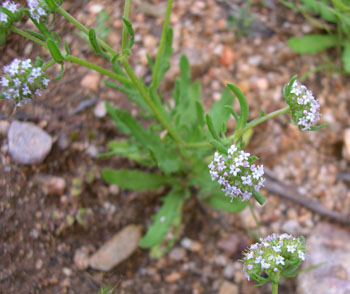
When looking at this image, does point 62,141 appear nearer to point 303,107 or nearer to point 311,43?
point 303,107

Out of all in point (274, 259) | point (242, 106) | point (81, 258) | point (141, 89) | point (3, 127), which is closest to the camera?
point (274, 259)

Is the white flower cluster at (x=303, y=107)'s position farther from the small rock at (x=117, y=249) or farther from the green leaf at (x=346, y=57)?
the green leaf at (x=346, y=57)

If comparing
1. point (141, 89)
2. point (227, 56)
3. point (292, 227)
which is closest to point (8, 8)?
point (141, 89)

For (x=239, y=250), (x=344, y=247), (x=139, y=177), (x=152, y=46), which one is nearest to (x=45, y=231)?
(x=139, y=177)

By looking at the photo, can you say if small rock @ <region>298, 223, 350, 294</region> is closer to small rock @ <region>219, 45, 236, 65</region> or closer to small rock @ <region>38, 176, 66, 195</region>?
small rock @ <region>219, 45, 236, 65</region>

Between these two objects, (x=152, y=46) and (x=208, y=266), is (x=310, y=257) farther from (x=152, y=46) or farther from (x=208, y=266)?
(x=152, y=46)

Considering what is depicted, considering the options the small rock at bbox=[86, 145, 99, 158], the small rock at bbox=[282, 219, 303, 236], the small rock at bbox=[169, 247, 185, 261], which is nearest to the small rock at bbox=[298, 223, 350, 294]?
the small rock at bbox=[282, 219, 303, 236]

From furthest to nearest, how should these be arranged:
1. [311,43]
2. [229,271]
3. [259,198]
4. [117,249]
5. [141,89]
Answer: [311,43]
[229,271]
[117,249]
[141,89]
[259,198]
